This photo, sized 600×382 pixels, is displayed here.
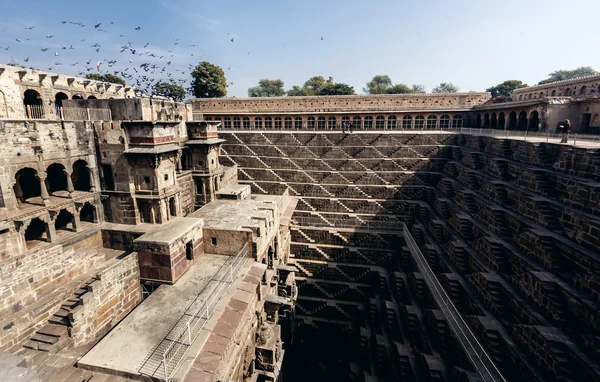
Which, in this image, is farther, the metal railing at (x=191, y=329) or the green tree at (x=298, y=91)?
the green tree at (x=298, y=91)

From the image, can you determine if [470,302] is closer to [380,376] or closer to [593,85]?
[380,376]

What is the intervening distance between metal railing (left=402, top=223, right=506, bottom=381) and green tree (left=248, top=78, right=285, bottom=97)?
91.5 metres

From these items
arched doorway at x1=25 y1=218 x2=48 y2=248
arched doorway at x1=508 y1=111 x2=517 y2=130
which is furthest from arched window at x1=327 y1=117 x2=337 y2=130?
arched doorway at x1=25 y1=218 x2=48 y2=248

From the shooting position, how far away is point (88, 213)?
49.6ft

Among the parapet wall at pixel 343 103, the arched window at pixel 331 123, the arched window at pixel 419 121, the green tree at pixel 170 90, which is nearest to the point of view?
the parapet wall at pixel 343 103

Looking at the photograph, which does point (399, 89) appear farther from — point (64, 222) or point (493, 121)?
point (64, 222)

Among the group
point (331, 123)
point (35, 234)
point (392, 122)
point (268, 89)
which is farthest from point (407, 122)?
point (268, 89)

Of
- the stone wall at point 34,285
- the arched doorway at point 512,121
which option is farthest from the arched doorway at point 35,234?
the arched doorway at point 512,121

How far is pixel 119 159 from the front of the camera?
45.8 ft

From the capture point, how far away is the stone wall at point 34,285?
8.67 m

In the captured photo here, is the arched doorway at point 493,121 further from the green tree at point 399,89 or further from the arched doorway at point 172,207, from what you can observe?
the green tree at point 399,89

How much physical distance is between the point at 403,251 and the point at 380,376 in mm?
6963

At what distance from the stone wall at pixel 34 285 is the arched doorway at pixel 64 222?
2.69 metres

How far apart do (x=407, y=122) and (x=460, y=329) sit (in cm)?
2751
